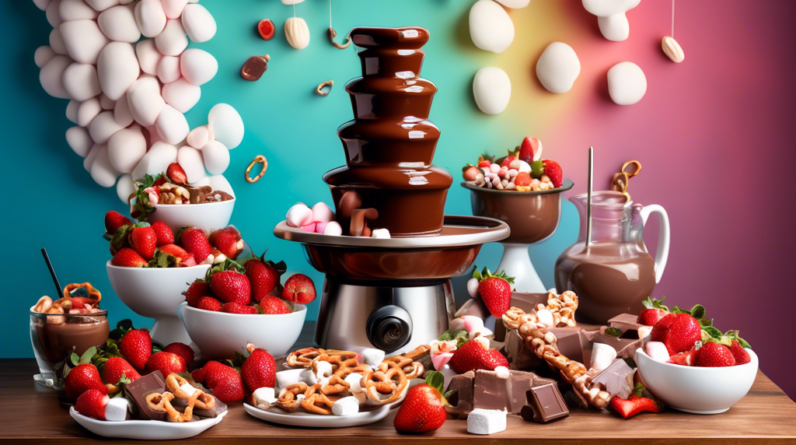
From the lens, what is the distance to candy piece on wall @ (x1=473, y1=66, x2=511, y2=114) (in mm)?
1867

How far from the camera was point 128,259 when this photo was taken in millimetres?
1295

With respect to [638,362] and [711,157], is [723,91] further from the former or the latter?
[638,362]

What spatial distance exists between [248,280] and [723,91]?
1467 millimetres

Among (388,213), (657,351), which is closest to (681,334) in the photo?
(657,351)

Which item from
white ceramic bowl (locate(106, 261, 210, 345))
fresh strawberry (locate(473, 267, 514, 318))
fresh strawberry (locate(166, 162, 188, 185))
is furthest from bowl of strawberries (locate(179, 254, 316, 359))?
fresh strawberry (locate(166, 162, 188, 185))

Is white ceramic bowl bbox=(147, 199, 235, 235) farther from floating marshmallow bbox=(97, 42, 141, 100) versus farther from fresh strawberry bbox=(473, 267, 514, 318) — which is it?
fresh strawberry bbox=(473, 267, 514, 318)

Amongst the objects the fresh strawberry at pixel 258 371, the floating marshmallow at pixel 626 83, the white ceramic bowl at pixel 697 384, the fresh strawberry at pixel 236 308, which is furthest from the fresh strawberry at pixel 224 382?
the floating marshmallow at pixel 626 83

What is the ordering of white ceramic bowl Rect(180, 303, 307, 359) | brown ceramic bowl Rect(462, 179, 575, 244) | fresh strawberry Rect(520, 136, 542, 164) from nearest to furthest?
white ceramic bowl Rect(180, 303, 307, 359) < brown ceramic bowl Rect(462, 179, 575, 244) < fresh strawberry Rect(520, 136, 542, 164)

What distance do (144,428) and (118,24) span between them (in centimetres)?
116

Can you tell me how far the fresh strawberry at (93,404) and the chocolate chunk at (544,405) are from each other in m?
0.59

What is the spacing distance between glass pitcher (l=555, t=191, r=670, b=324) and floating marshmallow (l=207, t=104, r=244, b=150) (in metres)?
0.92

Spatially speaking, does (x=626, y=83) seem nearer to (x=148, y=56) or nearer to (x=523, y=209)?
(x=523, y=209)

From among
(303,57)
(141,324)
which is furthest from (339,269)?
(141,324)

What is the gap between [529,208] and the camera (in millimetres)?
1581
